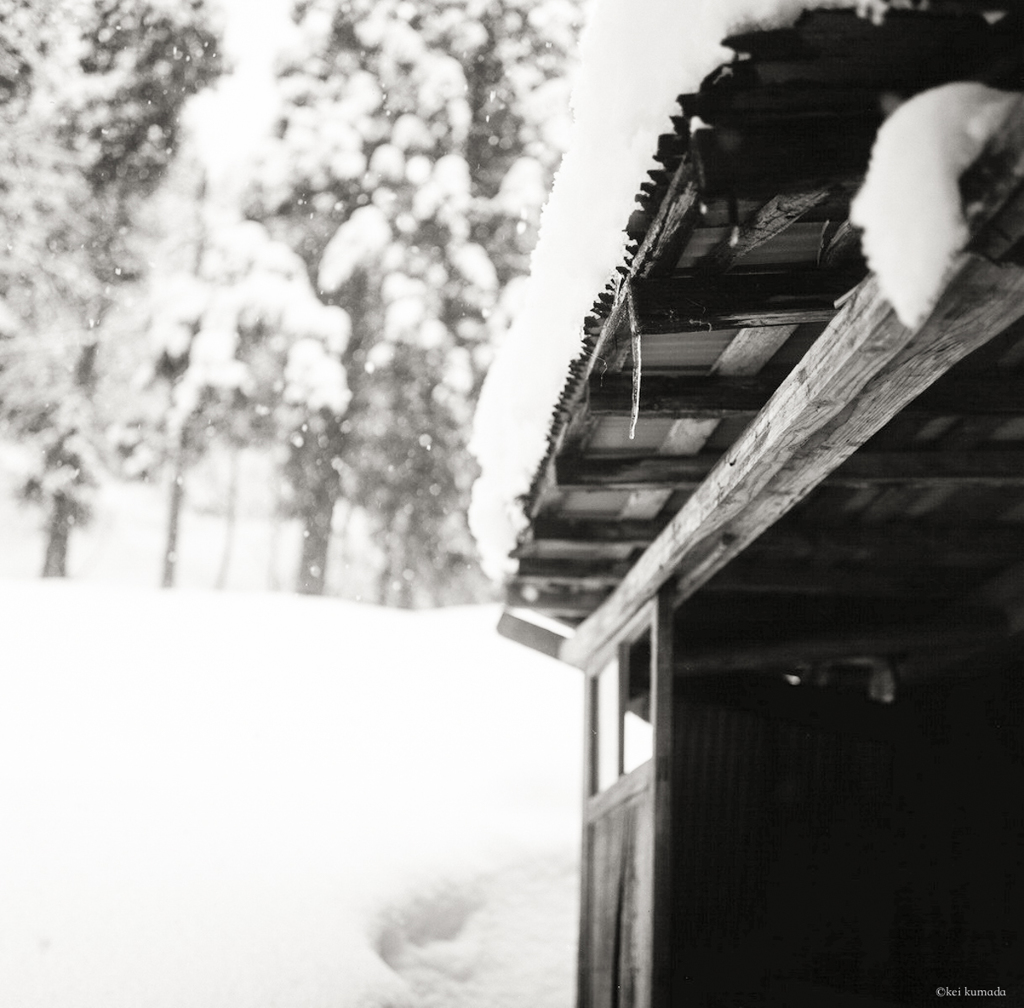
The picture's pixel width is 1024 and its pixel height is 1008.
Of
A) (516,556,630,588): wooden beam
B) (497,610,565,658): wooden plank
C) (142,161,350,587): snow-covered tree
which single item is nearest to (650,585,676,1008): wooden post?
(516,556,630,588): wooden beam

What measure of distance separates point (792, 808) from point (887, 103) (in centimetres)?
431

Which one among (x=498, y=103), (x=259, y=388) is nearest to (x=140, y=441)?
(x=259, y=388)

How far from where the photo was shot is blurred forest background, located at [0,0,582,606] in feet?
43.0

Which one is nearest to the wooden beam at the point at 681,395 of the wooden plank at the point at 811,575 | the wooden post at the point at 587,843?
the wooden plank at the point at 811,575

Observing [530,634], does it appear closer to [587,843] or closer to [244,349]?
[587,843]

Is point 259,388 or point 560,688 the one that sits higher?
point 259,388

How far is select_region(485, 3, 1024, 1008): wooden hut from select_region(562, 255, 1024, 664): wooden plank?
0.03 feet

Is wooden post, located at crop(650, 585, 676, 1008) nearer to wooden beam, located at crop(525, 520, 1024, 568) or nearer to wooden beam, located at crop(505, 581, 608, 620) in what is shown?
wooden beam, located at crop(525, 520, 1024, 568)

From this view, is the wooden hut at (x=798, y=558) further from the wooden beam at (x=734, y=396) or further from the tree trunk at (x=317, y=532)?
the tree trunk at (x=317, y=532)

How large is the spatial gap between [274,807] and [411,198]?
27.6 ft

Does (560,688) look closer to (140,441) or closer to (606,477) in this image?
(140,441)

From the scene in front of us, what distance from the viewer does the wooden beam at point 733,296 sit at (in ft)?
8.19

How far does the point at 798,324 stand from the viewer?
8.96 ft

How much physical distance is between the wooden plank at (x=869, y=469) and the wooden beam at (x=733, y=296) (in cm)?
85
